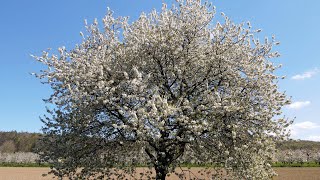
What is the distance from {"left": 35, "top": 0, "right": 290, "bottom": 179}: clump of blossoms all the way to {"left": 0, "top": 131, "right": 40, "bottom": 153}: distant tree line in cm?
12346

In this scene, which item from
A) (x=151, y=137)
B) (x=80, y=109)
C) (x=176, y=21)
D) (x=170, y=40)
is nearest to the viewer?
(x=151, y=137)

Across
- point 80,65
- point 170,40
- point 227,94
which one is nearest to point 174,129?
point 227,94

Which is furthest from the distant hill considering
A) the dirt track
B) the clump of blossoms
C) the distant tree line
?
the clump of blossoms

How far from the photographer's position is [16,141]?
483ft

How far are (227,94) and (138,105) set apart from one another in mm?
5342

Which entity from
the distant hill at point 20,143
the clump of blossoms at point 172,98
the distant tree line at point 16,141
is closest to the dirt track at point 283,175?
the clump of blossoms at point 172,98

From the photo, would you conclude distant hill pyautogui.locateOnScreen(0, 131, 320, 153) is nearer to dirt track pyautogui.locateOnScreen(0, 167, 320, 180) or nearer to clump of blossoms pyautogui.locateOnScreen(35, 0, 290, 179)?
dirt track pyautogui.locateOnScreen(0, 167, 320, 180)

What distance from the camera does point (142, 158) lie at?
2280 cm

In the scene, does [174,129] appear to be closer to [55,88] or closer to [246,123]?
[246,123]

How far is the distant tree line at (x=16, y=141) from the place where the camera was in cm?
14062

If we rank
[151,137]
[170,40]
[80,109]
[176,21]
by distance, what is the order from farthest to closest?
[176,21] < [170,40] < [80,109] < [151,137]

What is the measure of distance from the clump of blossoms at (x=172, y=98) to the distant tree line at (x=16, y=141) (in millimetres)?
123458

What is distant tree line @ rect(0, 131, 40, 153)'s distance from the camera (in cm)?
14062

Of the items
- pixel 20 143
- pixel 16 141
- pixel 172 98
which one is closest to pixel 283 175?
pixel 172 98
